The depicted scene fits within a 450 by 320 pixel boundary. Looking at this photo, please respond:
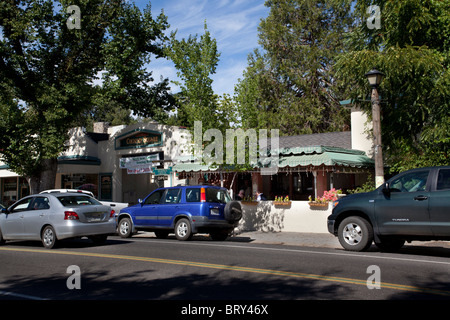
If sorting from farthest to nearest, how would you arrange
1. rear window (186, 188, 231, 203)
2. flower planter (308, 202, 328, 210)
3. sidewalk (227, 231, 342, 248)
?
flower planter (308, 202, 328, 210) → rear window (186, 188, 231, 203) → sidewalk (227, 231, 342, 248)

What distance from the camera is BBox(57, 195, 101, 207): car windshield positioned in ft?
41.2

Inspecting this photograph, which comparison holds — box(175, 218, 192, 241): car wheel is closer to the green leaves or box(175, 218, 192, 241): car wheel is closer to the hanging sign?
the green leaves

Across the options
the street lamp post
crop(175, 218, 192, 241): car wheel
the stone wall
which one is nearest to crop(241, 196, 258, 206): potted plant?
the stone wall

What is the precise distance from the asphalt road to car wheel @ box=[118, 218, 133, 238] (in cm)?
407

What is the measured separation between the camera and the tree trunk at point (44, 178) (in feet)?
80.3

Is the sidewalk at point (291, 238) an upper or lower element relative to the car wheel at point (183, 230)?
lower

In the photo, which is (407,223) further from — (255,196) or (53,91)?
(53,91)

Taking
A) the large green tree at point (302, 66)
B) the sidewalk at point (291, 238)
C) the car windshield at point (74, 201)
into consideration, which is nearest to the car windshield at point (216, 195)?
the sidewalk at point (291, 238)

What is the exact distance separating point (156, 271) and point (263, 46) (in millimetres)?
34867

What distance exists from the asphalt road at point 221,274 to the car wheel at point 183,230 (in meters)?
2.50

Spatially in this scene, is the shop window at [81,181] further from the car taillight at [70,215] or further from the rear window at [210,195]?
the car taillight at [70,215]

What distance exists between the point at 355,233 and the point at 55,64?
65.1 feet

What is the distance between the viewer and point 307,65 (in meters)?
38.1
